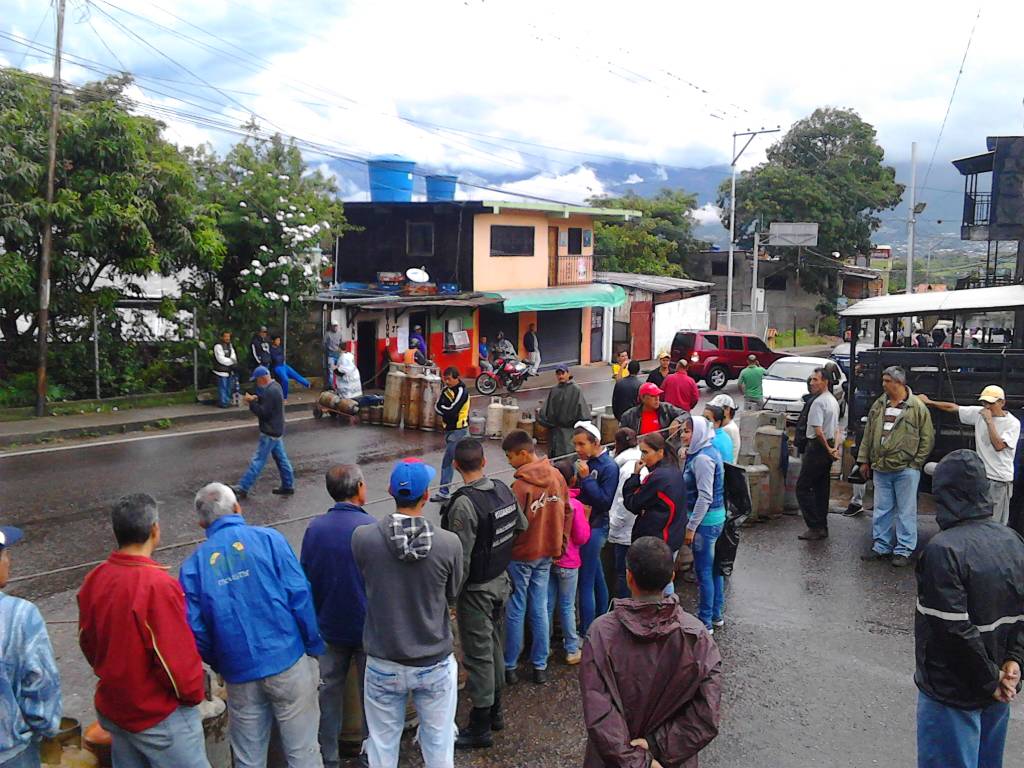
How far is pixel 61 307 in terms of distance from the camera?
17.6m

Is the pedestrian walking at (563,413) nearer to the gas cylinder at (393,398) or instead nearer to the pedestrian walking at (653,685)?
the gas cylinder at (393,398)

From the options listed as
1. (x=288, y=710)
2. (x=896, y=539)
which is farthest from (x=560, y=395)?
(x=288, y=710)

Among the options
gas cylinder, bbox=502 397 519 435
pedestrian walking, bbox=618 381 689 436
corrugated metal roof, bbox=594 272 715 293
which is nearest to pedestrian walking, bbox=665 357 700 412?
pedestrian walking, bbox=618 381 689 436

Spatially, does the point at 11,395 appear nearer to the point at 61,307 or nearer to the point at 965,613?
the point at 61,307

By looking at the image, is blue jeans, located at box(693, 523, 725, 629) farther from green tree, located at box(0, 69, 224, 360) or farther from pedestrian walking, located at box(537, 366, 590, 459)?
green tree, located at box(0, 69, 224, 360)

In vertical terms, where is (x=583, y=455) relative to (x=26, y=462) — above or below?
above

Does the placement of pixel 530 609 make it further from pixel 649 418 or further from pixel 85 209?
pixel 85 209

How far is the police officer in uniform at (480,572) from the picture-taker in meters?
5.42

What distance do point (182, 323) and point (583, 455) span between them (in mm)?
15158

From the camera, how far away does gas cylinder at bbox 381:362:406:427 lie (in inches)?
701

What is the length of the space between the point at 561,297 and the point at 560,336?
3.41 metres

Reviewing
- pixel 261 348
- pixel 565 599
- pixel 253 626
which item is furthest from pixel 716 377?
pixel 253 626

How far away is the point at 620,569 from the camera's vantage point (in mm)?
7270

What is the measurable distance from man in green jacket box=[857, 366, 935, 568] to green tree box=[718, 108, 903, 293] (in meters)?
40.1
